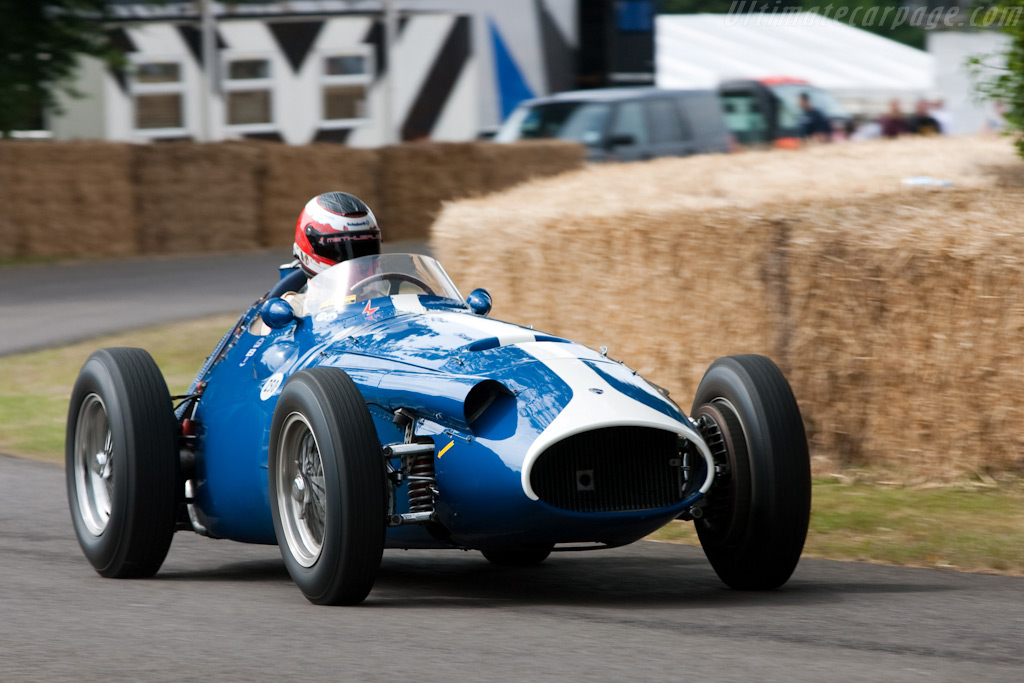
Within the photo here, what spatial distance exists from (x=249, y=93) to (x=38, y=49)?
5681 mm

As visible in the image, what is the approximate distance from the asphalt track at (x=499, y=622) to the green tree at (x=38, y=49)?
51.1ft

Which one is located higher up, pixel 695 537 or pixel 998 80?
pixel 998 80

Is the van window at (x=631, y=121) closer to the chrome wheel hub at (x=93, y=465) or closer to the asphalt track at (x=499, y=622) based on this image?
the asphalt track at (x=499, y=622)

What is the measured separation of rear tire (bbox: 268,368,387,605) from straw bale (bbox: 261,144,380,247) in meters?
17.5

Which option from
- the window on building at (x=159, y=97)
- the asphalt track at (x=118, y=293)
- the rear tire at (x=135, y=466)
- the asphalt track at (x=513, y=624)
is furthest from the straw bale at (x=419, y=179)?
the rear tire at (x=135, y=466)

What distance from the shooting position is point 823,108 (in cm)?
3009

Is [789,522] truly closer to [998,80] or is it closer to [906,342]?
[906,342]

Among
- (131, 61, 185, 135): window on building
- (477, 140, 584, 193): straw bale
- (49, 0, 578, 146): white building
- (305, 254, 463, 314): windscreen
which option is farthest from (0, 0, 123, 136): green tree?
(305, 254, 463, 314): windscreen

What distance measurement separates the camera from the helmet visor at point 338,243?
667 centimetres

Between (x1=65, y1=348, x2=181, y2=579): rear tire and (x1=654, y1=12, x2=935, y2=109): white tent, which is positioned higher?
(x1=654, y1=12, x2=935, y2=109): white tent

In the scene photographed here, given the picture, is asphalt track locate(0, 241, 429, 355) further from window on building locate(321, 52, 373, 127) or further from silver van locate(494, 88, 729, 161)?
window on building locate(321, 52, 373, 127)

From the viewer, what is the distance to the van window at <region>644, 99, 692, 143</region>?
21828mm

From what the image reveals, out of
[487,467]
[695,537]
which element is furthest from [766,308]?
→ [487,467]

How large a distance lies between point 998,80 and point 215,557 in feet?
19.4
